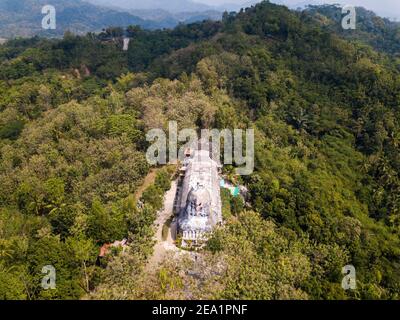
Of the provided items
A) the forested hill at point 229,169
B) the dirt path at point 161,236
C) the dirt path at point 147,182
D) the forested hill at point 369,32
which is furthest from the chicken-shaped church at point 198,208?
the forested hill at point 369,32

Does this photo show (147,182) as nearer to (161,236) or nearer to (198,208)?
(161,236)

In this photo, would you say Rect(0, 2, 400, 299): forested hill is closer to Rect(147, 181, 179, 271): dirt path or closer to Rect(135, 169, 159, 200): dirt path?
Rect(135, 169, 159, 200): dirt path

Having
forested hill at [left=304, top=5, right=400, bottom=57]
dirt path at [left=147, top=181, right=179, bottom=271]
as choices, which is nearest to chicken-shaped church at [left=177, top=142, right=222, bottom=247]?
dirt path at [left=147, top=181, right=179, bottom=271]

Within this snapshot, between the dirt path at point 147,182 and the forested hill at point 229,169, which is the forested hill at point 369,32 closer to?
the forested hill at point 229,169

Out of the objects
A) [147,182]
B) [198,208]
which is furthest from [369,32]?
[198,208]

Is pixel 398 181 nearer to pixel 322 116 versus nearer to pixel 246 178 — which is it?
pixel 322 116
